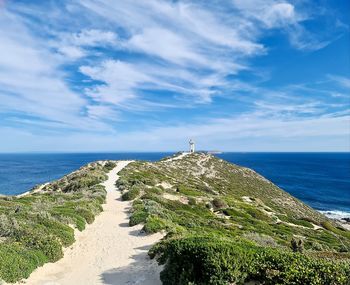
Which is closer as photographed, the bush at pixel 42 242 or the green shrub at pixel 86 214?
the bush at pixel 42 242

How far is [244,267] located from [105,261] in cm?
791

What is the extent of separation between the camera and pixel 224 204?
44.6 meters

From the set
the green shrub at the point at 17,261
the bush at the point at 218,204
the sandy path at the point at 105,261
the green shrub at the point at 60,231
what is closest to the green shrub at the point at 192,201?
the bush at the point at 218,204

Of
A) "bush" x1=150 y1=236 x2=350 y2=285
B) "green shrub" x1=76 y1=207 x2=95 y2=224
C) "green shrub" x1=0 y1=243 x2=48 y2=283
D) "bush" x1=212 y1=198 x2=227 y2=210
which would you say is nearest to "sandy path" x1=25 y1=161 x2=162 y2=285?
"green shrub" x1=0 y1=243 x2=48 y2=283

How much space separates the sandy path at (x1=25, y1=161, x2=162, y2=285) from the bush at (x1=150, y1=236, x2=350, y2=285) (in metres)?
2.05

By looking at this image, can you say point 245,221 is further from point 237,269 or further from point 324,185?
point 324,185

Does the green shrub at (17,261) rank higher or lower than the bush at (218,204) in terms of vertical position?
higher

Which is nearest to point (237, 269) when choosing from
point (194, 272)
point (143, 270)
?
point (194, 272)

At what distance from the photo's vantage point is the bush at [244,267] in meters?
9.78

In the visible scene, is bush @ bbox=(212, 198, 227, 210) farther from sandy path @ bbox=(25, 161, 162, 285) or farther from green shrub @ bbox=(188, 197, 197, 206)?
sandy path @ bbox=(25, 161, 162, 285)

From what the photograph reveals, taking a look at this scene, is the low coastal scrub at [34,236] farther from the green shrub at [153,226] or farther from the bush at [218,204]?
the bush at [218,204]

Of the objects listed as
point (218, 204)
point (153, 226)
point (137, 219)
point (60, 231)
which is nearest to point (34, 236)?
point (60, 231)

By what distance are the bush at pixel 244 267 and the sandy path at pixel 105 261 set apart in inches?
80.5

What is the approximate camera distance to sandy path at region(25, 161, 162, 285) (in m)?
13.4
